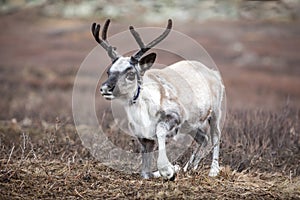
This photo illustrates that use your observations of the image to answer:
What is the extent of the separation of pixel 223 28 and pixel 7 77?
15.4 meters

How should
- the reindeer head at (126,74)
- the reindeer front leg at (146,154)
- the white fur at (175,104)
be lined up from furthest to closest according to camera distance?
1. the reindeer front leg at (146,154)
2. the white fur at (175,104)
3. the reindeer head at (126,74)

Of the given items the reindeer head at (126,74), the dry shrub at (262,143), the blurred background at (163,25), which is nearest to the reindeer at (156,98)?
the reindeer head at (126,74)

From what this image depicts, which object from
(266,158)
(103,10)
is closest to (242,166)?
(266,158)

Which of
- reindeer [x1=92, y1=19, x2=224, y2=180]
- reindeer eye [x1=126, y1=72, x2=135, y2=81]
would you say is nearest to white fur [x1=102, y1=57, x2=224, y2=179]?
reindeer [x1=92, y1=19, x2=224, y2=180]

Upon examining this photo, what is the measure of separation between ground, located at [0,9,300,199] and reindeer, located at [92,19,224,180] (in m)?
0.34

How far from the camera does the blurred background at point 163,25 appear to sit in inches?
984

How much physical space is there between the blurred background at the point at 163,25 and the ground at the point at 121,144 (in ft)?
0.36

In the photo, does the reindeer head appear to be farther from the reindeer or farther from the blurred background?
the blurred background

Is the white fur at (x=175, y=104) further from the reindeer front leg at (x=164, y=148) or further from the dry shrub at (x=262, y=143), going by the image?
the dry shrub at (x=262, y=143)

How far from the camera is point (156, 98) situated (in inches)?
278

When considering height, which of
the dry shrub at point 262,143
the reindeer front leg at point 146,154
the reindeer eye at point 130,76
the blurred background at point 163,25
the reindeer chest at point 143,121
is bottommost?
the blurred background at point 163,25

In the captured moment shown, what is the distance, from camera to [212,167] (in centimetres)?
775

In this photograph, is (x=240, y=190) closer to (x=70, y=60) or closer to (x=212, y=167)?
(x=212, y=167)

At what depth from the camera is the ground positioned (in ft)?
21.0
